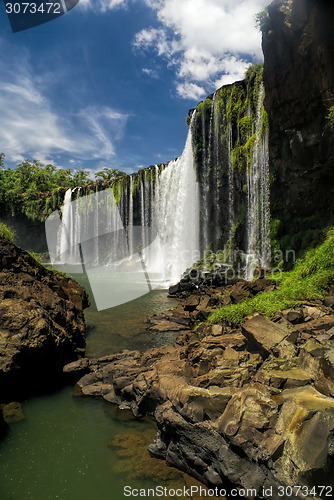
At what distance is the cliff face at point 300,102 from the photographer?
11.2m

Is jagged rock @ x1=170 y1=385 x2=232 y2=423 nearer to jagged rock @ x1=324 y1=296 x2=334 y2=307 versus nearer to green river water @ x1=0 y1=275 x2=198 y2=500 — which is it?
green river water @ x1=0 y1=275 x2=198 y2=500

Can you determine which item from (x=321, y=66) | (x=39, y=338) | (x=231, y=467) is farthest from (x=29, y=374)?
(x=321, y=66)

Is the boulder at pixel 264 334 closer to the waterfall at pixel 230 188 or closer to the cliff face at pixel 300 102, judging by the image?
the cliff face at pixel 300 102

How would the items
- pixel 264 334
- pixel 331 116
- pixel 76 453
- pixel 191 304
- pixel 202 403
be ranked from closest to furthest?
pixel 202 403
pixel 76 453
pixel 264 334
pixel 331 116
pixel 191 304

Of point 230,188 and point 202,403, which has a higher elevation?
point 230,188

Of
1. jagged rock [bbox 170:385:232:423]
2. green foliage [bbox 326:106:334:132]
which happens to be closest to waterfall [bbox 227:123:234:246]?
green foliage [bbox 326:106:334:132]

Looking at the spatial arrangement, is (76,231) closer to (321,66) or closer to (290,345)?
(321,66)

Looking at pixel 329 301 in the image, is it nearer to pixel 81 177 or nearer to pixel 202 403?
pixel 202 403

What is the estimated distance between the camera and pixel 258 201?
58.6ft

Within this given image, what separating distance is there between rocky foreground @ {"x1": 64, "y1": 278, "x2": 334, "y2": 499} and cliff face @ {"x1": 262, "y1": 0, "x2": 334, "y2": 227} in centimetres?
921

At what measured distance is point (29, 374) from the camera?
5961 mm

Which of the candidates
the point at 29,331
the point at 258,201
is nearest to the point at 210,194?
the point at 258,201

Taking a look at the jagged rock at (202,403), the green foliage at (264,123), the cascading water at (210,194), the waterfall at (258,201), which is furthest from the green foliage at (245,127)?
the jagged rock at (202,403)

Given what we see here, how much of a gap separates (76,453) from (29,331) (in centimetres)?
255
